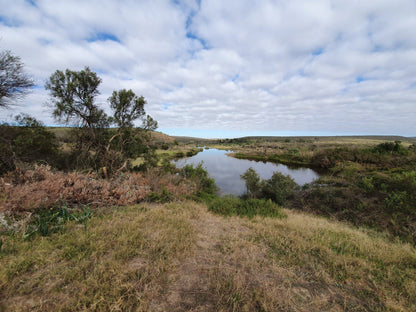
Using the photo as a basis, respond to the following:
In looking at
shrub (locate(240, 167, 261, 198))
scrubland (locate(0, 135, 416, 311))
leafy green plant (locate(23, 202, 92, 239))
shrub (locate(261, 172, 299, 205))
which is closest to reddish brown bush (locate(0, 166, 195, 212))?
scrubland (locate(0, 135, 416, 311))

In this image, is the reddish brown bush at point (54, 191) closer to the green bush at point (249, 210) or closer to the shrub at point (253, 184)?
the green bush at point (249, 210)

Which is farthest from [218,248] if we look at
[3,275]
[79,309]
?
[3,275]

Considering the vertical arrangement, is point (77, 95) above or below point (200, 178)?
above

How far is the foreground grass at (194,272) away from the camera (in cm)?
208

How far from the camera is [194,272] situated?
108 inches

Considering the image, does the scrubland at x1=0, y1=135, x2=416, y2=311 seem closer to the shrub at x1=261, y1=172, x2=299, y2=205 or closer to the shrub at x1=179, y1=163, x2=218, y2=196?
the shrub at x1=261, y1=172, x2=299, y2=205

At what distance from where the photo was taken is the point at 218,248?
11.8ft

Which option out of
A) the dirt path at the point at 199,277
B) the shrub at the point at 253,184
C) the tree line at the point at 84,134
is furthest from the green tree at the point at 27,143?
the shrub at the point at 253,184

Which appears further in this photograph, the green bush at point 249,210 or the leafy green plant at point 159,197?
the leafy green plant at point 159,197

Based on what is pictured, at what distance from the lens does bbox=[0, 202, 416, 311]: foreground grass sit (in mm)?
2084

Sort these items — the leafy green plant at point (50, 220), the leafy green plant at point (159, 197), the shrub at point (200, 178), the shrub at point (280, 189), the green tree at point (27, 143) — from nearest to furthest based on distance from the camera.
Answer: the leafy green plant at point (50, 220) → the leafy green plant at point (159, 197) → the green tree at point (27, 143) → the shrub at point (280, 189) → the shrub at point (200, 178)

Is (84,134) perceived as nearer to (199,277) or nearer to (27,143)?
(27,143)

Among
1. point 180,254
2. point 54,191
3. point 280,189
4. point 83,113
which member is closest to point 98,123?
point 83,113

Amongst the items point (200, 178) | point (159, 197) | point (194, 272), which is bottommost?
point (200, 178)
